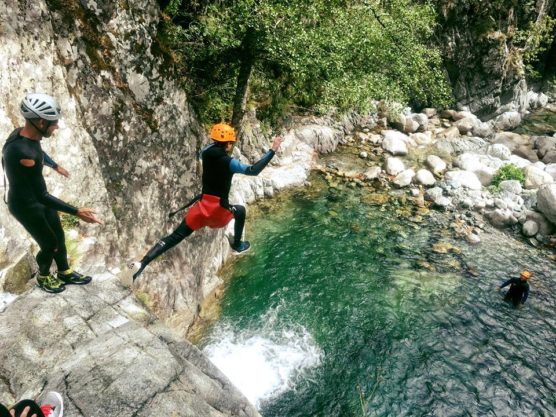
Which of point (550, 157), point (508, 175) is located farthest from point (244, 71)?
point (550, 157)

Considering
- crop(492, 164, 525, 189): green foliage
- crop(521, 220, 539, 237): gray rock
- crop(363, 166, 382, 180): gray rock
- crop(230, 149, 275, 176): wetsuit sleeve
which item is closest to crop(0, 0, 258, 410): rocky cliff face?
crop(230, 149, 275, 176): wetsuit sleeve

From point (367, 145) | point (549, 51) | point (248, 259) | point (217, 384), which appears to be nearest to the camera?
point (217, 384)

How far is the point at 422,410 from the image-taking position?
10320 mm

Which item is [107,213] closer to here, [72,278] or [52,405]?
[72,278]

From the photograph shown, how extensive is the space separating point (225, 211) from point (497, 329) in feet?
35.0

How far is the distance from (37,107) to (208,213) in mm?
3381

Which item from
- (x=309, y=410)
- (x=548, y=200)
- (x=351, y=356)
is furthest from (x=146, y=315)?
(x=548, y=200)

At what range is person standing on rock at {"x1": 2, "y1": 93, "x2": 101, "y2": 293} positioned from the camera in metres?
5.17

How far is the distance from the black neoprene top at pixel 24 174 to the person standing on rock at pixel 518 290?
13972 millimetres

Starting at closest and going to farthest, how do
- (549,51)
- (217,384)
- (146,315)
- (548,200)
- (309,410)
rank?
(217,384), (146,315), (309,410), (548,200), (549,51)

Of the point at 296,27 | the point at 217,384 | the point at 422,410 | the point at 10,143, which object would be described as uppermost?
the point at 296,27

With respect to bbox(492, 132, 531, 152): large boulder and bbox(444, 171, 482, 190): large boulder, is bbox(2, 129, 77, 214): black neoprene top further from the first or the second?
bbox(492, 132, 531, 152): large boulder

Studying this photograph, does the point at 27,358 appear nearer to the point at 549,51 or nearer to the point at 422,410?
the point at 422,410

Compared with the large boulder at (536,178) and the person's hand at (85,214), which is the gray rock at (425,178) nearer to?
the large boulder at (536,178)
